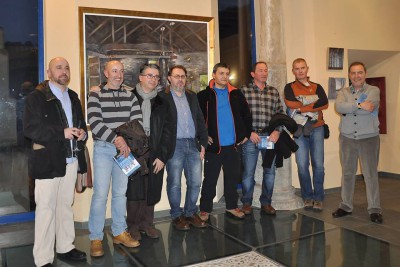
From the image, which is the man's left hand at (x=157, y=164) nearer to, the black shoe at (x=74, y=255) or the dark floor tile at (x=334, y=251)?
the black shoe at (x=74, y=255)

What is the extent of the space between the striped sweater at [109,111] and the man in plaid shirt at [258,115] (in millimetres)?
1553

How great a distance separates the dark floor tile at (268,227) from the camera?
3.80 metres

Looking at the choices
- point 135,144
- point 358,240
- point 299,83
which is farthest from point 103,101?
point 358,240

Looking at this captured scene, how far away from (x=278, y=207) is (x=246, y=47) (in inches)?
99.7

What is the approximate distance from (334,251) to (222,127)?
1738 millimetres

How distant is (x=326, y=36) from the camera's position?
18.9ft

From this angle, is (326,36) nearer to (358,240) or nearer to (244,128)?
(244,128)

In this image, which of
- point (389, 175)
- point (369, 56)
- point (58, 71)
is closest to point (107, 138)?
point (58, 71)

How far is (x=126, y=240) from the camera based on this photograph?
140 inches

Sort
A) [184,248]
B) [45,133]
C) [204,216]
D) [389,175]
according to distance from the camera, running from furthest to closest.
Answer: [389,175] < [204,216] < [184,248] < [45,133]

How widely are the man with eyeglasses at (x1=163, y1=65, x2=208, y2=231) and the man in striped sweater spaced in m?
0.57

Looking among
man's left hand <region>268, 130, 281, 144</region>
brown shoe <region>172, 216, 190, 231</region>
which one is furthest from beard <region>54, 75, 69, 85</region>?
man's left hand <region>268, 130, 281, 144</region>

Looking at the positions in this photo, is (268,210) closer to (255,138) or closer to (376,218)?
(255,138)

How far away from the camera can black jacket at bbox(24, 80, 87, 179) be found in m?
2.95
